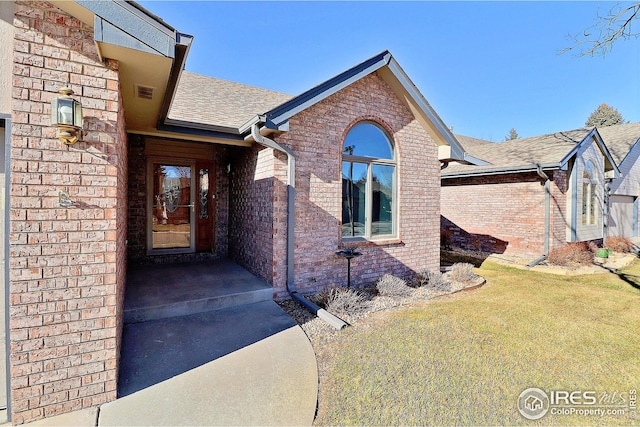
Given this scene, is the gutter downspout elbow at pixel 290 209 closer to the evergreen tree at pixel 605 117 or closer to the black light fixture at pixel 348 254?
the black light fixture at pixel 348 254

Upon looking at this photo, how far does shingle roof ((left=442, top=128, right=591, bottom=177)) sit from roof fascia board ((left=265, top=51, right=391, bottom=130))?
18.8ft

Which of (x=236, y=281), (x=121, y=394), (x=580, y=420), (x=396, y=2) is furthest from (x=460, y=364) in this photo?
(x=396, y=2)

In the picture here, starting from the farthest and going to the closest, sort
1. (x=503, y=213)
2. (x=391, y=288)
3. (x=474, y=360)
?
1. (x=503, y=213)
2. (x=391, y=288)
3. (x=474, y=360)

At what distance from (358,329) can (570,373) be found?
8.34 ft

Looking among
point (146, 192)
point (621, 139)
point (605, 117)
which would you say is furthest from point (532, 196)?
point (605, 117)

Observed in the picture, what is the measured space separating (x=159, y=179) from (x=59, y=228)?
17.1ft

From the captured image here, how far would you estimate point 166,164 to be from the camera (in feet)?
24.0

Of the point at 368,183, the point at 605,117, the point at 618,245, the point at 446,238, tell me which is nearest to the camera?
the point at 368,183

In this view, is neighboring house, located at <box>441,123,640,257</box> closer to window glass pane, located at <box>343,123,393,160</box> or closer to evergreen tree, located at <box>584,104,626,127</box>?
window glass pane, located at <box>343,123,393,160</box>

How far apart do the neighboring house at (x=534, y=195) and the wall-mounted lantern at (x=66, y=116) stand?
11605mm

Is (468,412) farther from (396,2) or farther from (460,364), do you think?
(396,2)

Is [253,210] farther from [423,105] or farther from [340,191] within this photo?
[423,105]

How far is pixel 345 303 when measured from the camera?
499 cm

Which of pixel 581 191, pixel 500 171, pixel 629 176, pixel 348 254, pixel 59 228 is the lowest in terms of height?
pixel 348 254
